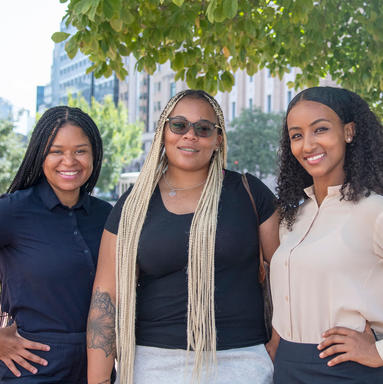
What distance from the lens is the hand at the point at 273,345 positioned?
2.84 meters

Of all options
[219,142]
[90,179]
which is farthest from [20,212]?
[219,142]

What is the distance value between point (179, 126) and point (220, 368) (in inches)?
48.6

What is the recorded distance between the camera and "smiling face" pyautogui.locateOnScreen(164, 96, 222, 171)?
2.96m

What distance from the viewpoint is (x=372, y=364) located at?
2338mm

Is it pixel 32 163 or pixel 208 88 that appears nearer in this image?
pixel 32 163

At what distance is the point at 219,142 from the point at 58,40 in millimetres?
1658

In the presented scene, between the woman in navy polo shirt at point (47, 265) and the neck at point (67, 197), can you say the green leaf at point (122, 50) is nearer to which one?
the woman in navy polo shirt at point (47, 265)

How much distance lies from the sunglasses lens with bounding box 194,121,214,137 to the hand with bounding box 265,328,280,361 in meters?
1.06

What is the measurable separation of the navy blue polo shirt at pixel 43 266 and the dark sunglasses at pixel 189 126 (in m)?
0.76

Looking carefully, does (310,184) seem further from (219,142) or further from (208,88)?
(208,88)

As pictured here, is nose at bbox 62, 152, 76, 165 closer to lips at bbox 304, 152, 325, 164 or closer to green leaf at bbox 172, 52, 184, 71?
lips at bbox 304, 152, 325, 164

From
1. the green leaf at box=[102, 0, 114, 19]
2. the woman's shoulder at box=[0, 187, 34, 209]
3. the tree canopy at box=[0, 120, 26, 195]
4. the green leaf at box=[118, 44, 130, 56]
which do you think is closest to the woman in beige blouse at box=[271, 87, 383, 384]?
the green leaf at box=[102, 0, 114, 19]

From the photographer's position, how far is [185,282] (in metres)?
2.78

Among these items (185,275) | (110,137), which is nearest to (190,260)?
(185,275)
